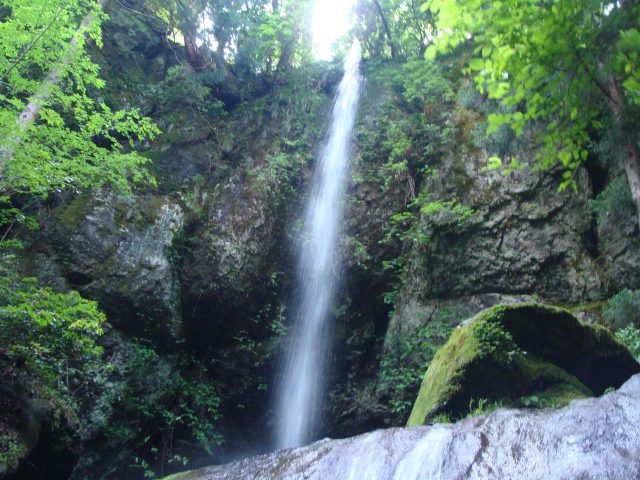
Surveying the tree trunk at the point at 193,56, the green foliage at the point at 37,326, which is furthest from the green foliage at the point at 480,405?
the tree trunk at the point at 193,56

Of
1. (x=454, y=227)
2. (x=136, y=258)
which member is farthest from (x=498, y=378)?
(x=136, y=258)

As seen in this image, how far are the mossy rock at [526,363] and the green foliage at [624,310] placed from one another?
2153mm

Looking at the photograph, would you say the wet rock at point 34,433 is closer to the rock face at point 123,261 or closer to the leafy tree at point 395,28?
the rock face at point 123,261

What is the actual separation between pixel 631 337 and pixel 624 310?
0.71m

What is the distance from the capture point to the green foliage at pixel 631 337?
5293mm

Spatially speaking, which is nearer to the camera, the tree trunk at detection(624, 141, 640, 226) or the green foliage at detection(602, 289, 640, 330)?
the tree trunk at detection(624, 141, 640, 226)

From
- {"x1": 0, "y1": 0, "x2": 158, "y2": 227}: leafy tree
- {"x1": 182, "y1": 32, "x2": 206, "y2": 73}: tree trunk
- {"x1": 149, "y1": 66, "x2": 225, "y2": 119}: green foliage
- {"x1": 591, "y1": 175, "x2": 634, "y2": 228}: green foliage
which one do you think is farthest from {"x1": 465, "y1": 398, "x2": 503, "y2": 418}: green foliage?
{"x1": 182, "y1": 32, "x2": 206, "y2": 73}: tree trunk

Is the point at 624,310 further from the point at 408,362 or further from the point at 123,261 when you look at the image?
the point at 123,261

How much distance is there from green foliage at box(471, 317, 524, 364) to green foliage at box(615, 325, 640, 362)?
2009mm

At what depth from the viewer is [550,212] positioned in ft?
26.8

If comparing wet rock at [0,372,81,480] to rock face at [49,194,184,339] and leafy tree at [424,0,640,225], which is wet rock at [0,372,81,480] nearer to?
rock face at [49,194,184,339]

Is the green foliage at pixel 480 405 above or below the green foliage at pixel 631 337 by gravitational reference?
below

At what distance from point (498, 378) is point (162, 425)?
6.06 m

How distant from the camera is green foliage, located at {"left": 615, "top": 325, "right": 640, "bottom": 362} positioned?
17.4ft
